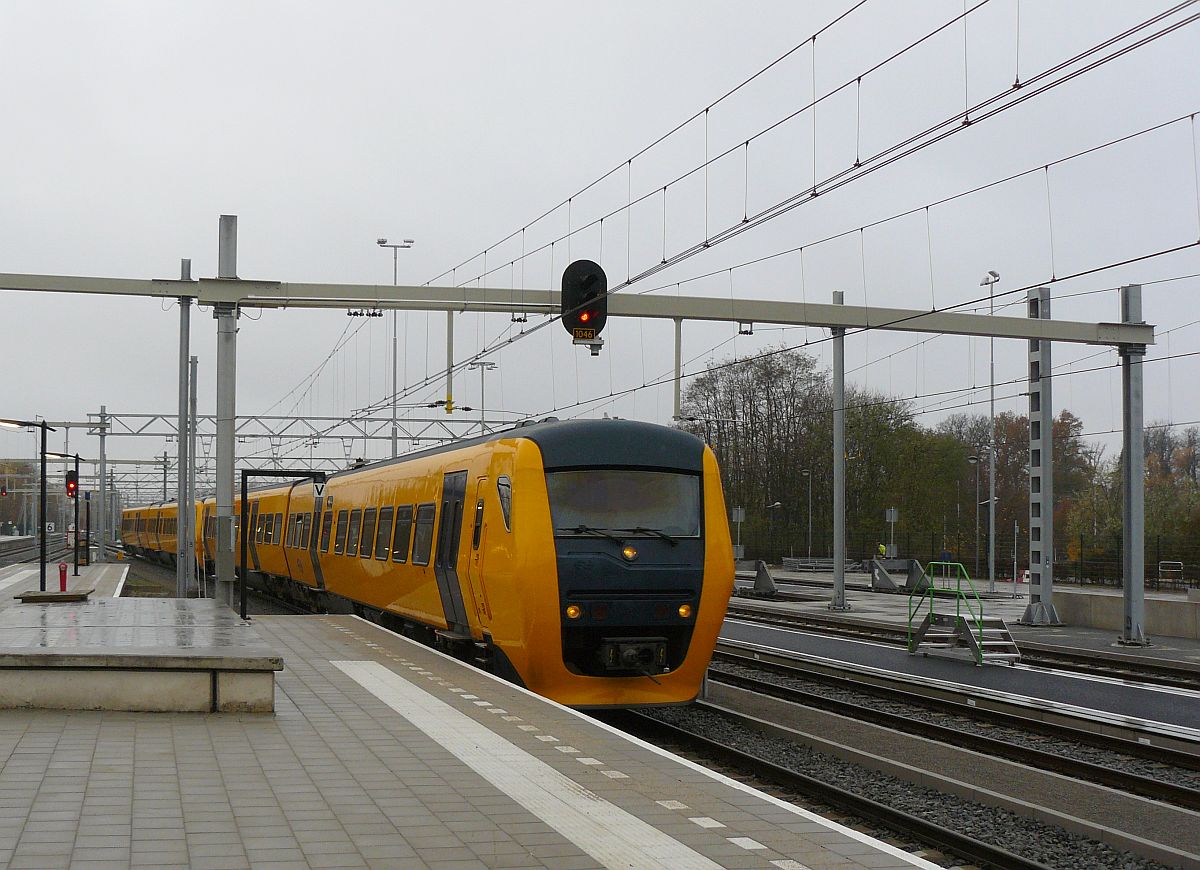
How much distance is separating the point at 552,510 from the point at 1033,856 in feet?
19.4

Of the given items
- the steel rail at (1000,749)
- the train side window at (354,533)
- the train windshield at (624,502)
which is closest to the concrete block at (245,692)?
the train windshield at (624,502)

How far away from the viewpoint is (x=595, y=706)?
1286cm

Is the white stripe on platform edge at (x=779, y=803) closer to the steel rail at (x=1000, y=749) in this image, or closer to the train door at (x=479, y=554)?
the train door at (x=479, y=554)

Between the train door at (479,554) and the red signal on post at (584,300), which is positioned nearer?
the train door at (479,554)

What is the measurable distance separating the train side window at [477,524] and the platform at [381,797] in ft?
10.6

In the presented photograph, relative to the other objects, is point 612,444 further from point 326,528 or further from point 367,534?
point 326,528

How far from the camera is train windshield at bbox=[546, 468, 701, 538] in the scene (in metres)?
12.9

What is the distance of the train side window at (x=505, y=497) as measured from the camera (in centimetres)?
1302

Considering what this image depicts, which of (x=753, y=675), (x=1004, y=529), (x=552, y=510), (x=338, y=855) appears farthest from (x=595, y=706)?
(x=1004, y=529)

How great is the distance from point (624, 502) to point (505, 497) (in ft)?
3.97

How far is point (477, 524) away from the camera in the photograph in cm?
1409

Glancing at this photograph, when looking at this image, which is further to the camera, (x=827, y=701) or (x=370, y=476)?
(x=370, y=476)

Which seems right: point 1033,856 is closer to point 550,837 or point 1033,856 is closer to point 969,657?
point 550,837

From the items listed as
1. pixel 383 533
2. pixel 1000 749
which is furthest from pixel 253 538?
pixel 1000 749
